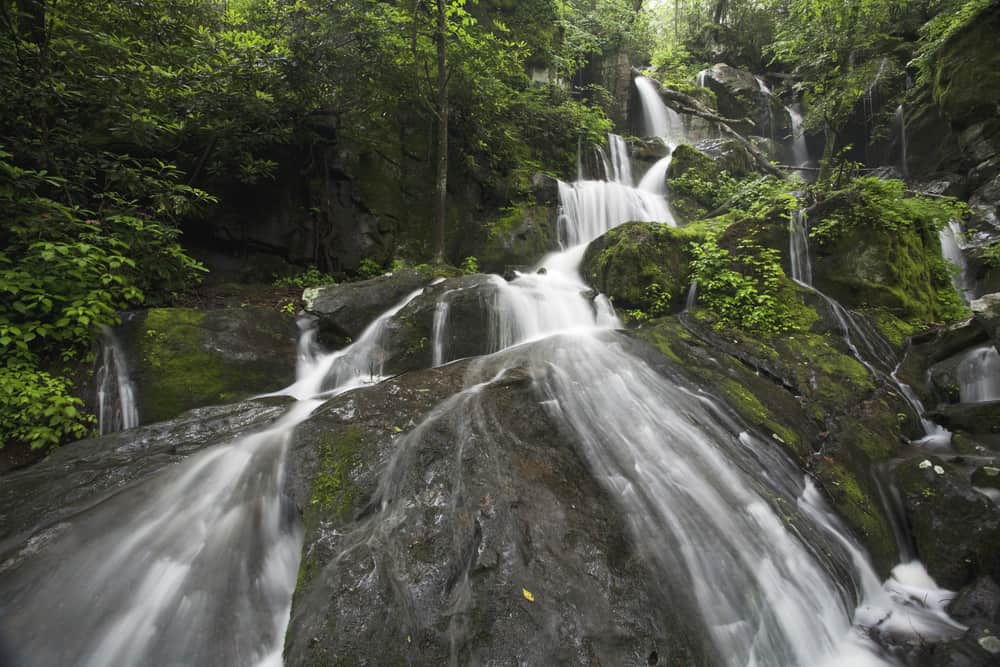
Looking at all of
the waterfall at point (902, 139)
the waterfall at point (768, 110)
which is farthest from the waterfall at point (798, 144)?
the waterfall at point (902, 139)

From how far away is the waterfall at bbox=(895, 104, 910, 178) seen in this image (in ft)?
41.1

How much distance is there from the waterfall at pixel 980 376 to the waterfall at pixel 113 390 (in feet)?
31.2

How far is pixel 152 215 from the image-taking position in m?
5.53

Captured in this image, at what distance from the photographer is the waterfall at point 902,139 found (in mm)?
12539

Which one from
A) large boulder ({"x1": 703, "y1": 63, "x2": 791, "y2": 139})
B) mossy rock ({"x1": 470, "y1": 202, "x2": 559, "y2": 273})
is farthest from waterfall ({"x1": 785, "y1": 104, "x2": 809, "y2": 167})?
mossy rock ({"x1": 470, "y1": 202, "x2": 559, "y2": 273})

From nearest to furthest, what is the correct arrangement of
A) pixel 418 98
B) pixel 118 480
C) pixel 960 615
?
pixel 960 615 < pixel 118 480 < pixel 418 98

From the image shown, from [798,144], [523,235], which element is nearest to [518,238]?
[523,235]

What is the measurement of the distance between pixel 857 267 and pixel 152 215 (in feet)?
33.5

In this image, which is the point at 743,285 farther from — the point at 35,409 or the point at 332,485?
the point at 35,409

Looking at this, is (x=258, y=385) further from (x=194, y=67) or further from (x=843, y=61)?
(x=843, y=61)

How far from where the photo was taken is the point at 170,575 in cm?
256

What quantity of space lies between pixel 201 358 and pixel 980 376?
933 centimetres

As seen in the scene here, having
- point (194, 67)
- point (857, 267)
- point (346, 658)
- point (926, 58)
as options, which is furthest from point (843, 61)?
point (346, 658)

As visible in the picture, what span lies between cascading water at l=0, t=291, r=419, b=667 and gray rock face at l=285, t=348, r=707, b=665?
0.38 meters
